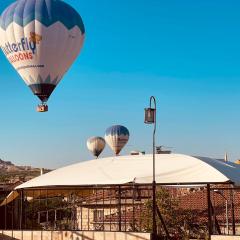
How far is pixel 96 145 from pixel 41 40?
47.1 meters

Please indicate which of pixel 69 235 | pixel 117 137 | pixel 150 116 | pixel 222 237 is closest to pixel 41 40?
pixel 69 235

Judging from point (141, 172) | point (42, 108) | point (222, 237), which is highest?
point (42, 108)

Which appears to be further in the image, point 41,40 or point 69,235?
point 41,40

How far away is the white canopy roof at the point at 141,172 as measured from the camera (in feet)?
46.2

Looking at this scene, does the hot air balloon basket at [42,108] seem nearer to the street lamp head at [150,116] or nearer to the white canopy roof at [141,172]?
the white canopy roof at [141,172]

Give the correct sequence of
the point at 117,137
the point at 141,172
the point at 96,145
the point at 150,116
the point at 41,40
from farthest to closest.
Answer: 1. the point at 96,145
2. the point at 117,137
3. the point at 41,40
4. the point at 141,172
5. the point at 150,116

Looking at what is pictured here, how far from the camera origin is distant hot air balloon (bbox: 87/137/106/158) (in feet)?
232

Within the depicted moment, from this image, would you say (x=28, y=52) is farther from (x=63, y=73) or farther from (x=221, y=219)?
(x=221, y=219)

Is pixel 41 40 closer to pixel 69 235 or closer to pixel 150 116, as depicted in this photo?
pixel 69 235

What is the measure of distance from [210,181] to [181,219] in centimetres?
907

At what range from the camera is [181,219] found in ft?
72.9

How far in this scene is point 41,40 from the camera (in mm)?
24656

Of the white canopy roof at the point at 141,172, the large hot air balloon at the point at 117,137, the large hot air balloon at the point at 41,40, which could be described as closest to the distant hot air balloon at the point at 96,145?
the large hot air balloon at the point at 117,137

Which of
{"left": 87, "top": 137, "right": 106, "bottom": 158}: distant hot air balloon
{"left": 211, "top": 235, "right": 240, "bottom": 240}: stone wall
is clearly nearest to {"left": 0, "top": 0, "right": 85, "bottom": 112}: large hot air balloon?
{"left": 211, "top": 235, "right": 240, "bottom": 240}: stone wall
